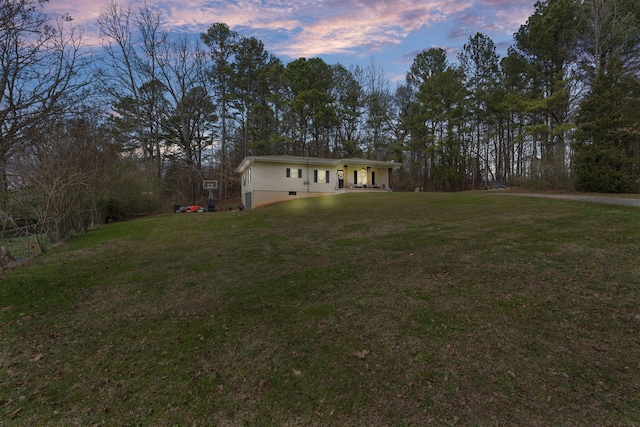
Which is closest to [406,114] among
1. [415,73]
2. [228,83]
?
[415,73]

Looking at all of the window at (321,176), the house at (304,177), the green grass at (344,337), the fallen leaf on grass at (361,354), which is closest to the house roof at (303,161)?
the house at (304,177)

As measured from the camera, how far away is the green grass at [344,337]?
7.09 ft

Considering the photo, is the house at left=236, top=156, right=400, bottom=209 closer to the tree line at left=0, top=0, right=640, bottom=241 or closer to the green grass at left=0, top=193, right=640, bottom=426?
the tree line at left=0, top=0, right=640, bottom=241

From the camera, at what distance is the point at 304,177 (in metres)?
22.4

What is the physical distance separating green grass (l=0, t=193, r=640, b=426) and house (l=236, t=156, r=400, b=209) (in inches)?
593

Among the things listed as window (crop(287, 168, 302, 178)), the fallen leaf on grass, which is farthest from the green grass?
window (crop(287, 168, 302, 178))

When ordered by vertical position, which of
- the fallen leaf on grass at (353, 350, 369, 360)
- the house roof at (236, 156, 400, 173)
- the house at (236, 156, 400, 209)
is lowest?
the fallen leaf on grass at (353, 350, 369, 360)

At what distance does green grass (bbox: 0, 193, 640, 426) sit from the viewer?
7.09 feet

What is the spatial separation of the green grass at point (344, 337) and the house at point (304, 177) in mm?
15056

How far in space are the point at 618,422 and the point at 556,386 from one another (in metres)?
0.36

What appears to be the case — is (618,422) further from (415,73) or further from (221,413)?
(415,73)

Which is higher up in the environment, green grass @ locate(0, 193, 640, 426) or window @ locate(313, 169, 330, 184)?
window @ locate(313, 169, 330, 184)

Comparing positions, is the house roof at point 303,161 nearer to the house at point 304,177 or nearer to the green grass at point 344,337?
the house at point 304,177

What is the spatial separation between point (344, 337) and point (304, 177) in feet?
65.1
